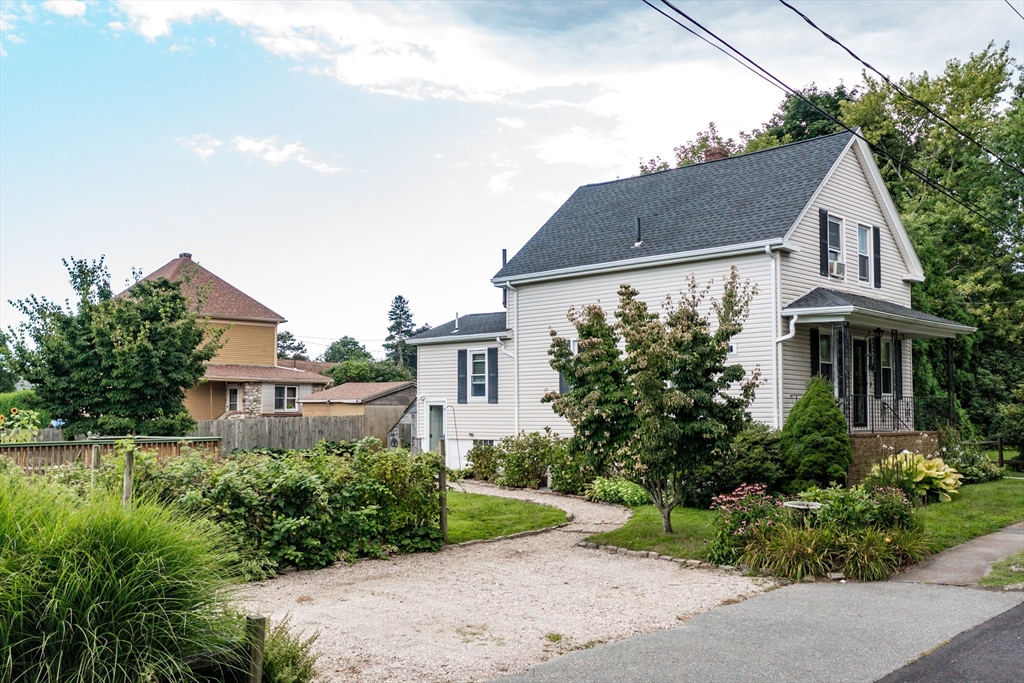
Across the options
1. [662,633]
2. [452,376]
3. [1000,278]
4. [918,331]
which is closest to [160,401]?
[452,376]

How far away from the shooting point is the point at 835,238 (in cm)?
1950

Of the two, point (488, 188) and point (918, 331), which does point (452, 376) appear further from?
point (918, 331)

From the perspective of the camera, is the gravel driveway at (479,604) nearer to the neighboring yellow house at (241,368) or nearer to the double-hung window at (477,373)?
the double-hung window at (477,373)

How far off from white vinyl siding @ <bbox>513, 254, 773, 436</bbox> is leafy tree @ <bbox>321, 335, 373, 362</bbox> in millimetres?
64672

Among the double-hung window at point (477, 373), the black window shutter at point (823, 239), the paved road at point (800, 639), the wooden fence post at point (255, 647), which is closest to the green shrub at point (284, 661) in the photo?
the wooden fence post at point (255, 647)

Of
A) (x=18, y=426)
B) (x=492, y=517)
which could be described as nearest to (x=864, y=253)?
(x=492, y=517)

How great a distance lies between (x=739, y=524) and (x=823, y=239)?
1065cm

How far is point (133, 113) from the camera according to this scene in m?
15.8

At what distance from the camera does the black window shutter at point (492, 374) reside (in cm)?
2262

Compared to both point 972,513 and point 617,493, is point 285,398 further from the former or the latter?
point 972,513

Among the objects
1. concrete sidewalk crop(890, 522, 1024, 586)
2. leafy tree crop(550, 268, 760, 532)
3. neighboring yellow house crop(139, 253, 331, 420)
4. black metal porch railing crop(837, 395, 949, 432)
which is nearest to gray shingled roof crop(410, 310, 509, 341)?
black metal porch railing crop(837, 395, 949, 432)

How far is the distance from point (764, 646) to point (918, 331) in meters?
15.8

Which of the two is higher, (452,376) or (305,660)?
(452,376)

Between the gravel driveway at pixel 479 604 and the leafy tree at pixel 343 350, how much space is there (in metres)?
75.7
